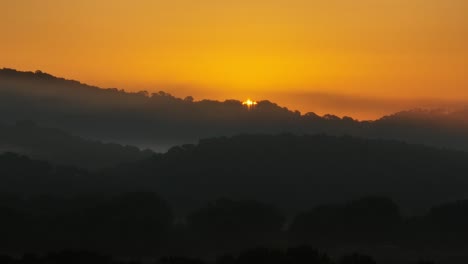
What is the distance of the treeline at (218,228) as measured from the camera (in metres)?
136

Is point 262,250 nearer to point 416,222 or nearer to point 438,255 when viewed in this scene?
point 438,255

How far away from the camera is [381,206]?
485ft

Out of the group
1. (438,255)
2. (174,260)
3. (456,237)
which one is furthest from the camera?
(456,237)

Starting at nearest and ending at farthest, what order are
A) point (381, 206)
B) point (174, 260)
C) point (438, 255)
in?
point (174, 260)
point (438, 255)
point (381, 206)

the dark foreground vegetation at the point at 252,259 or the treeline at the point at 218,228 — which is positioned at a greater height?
the dark foreground vegetation at the point at 252,259

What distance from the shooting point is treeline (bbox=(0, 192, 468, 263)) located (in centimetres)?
13562

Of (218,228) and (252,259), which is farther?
(218,228)

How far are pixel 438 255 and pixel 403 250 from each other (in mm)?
6971

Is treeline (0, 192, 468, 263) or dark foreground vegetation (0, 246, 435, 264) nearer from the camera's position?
dark foreground vegetation (0, 246, 435, 264)

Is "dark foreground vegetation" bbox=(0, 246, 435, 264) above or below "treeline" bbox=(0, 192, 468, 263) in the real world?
above

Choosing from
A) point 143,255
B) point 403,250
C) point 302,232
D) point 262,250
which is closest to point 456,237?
point 403,250

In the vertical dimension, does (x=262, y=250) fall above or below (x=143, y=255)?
above

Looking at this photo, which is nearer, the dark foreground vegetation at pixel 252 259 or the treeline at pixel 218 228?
the dark foreground vegetation at pixel 252 259

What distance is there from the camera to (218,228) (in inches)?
5630
